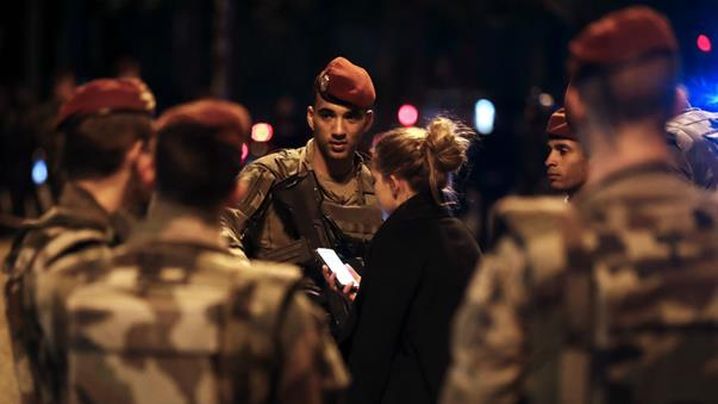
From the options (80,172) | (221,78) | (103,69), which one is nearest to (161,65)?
(103,69)

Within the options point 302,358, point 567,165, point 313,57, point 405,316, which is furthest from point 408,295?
point 313,57

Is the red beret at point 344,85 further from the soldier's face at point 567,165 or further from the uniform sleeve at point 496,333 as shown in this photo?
the uniform sleeve at point 496,333

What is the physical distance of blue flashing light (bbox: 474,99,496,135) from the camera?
70.1 ft

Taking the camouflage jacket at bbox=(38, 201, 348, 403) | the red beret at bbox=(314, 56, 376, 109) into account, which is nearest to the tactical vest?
the camouflage jacket at bbox=(38, 201, 348, 403)

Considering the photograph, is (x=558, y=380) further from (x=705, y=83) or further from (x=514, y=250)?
(x=705, y=83)

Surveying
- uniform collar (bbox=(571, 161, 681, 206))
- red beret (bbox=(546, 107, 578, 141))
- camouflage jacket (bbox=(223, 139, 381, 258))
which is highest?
uniform collar (bbox=(571, 161, 681, 206))

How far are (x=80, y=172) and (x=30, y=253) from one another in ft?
0.87

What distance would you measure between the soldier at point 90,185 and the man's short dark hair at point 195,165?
0.45 metres

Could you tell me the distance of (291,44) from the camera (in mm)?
52219

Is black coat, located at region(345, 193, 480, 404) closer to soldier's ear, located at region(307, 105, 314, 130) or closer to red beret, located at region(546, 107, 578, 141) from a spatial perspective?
red beret, located at region(546, 107, 578, 141)

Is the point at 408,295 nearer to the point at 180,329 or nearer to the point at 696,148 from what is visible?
the point at 696,148

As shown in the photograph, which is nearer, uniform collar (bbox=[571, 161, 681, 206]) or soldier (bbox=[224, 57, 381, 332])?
uniform collar (bbox=[571, 161, 681, 206])

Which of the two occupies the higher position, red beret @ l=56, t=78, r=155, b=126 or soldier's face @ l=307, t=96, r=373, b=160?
red beret @ l=56, t=78, r=155, b=126

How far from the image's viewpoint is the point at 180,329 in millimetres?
4668
